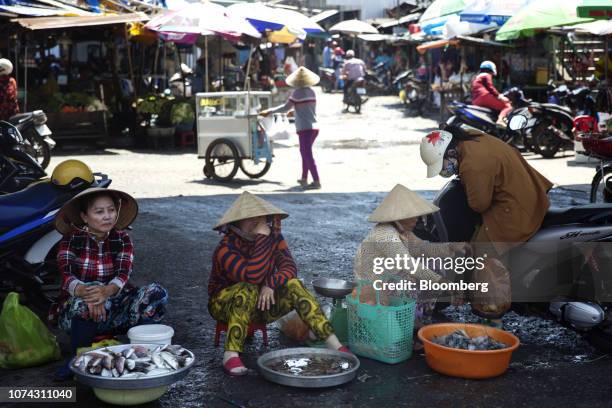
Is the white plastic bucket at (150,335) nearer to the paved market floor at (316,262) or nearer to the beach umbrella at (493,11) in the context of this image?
the paved market floor at (316,262)

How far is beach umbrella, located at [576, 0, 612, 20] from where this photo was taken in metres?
10.8

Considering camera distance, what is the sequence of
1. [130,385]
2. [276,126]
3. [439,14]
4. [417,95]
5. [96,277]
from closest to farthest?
[130,385] → [96,277] → [276,126] → [439,14] → [417,95]

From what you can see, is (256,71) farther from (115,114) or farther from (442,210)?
(442,210)

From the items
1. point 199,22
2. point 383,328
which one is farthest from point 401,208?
point 199,22

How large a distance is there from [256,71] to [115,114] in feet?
21.2

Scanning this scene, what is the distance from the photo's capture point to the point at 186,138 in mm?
17812

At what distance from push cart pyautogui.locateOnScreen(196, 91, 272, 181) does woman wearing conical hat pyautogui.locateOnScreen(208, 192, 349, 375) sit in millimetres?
7217

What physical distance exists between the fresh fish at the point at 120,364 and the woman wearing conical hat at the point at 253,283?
28.7 inches

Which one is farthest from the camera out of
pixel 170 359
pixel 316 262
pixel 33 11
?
pixel 33 11

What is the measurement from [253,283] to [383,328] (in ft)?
2.58

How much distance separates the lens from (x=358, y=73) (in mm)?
26156

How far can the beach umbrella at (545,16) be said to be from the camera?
14.9 m

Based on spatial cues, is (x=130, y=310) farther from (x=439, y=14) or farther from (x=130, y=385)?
(x=439, y=14)

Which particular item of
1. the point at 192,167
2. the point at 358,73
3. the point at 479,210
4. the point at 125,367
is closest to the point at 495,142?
the point at 479,210
